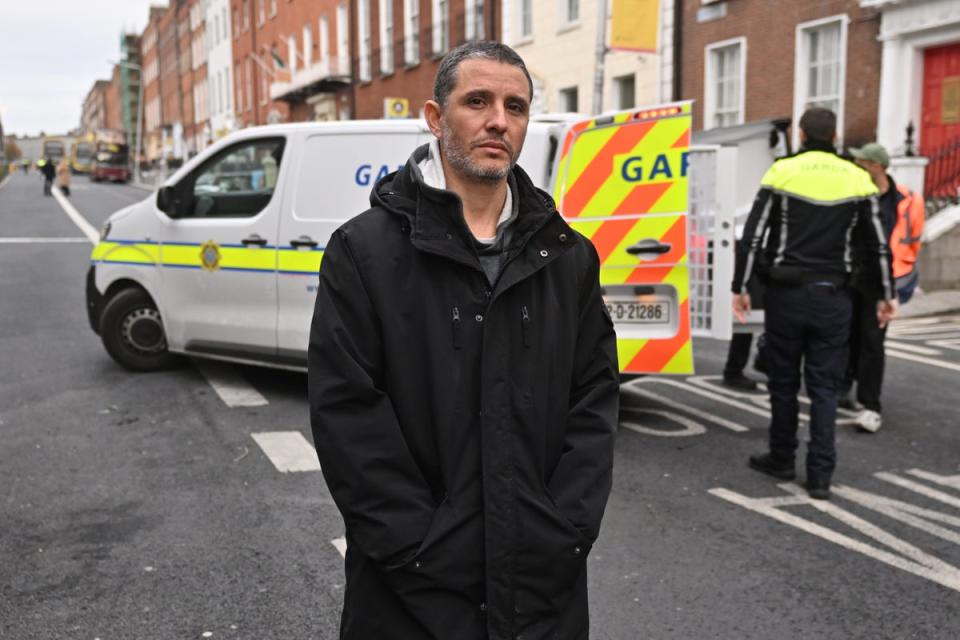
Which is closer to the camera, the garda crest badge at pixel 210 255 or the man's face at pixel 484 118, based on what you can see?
the man's face at pixel 484 118

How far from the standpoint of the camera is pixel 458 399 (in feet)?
6.93

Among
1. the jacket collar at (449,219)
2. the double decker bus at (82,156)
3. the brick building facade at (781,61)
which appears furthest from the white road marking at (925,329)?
the double decker bus at (82,156)

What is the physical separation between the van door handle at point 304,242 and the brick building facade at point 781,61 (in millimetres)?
11802

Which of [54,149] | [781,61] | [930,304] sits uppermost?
[54,149]

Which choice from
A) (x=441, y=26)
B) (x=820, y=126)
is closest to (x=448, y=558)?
(x=820, y=126)

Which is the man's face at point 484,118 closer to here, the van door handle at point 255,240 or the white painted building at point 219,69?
the van door handle at point 255,240

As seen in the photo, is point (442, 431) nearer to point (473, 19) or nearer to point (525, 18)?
point (525, 18)

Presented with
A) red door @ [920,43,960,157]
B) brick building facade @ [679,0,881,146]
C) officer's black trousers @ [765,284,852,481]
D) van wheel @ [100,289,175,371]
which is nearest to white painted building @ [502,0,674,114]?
brick building facade @ [679,0,881,146]

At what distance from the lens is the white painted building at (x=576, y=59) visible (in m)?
21.1

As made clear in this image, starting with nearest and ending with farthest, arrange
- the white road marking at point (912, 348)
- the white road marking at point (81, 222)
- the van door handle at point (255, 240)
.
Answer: the van door handle at point (255, 240), the white road marking at point (912, 348), the white road marking at point (81, 222)

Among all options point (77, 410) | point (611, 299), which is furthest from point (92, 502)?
point (611, 299)

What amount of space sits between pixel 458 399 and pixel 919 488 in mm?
4277

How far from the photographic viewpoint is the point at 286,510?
16.5ft

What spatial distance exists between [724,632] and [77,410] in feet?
16.7
